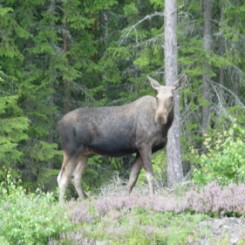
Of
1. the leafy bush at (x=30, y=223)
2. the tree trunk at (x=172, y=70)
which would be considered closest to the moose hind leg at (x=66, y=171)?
the leafy bush at (x=30, y=223)

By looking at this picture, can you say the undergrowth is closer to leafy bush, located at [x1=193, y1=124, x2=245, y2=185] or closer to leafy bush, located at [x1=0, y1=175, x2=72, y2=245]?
leafy bush, located at [x1=0, y1=175, x2=72, y2=245]

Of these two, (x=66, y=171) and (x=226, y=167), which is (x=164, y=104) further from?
(x=66, y=171)

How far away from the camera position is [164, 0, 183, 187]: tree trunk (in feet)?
62.2

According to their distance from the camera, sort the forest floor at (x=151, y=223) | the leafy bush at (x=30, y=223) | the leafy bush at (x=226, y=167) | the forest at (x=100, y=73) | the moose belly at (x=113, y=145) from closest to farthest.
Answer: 1. the leafy bush at (x=30, y=223)
2. the forest floor at (x=151, y=223)
3. the leafy bush at (x=226, y=167)
4. the moose belly at (x=113, y=145)
5. the forest at (x=100, y=73)

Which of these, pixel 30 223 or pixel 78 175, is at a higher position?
pixel 30 223

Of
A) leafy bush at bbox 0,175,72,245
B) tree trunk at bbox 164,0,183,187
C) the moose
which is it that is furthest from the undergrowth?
tree trunk at bbox 164,0,183,187

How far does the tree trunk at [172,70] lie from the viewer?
18953mm

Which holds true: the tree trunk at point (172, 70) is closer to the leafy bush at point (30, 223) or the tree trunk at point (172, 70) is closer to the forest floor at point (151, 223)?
the forest floor at point (151, 223)

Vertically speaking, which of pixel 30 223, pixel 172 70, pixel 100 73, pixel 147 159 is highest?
pixel 30 223

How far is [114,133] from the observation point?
1362 centimetres

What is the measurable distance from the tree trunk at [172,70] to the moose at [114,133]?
17.3ft

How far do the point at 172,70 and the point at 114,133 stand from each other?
5774 mm

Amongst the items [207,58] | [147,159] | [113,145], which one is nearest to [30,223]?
[147,159]

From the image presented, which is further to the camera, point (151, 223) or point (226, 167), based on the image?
point (226, 167)
